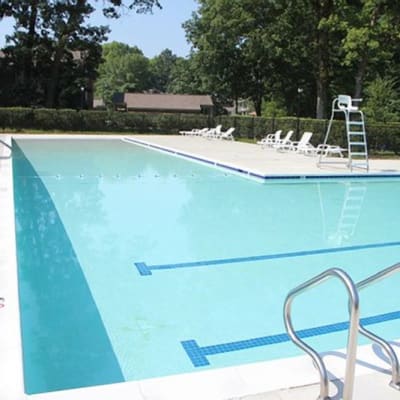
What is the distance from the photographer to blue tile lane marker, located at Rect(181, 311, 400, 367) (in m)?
3.69

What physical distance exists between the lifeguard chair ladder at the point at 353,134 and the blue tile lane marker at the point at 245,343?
28.8 ft

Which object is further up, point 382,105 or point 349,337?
point 382,105

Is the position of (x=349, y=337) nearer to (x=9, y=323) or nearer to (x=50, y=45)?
(x=9, y=323)

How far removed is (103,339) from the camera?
3914mm

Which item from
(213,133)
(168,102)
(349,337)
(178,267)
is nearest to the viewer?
(349,337)

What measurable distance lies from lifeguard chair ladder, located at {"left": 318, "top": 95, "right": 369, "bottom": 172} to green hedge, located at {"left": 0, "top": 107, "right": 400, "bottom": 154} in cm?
45

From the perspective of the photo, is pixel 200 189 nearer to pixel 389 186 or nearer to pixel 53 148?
pixel 389 186

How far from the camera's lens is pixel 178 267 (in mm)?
5684

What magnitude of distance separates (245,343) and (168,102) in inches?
1777

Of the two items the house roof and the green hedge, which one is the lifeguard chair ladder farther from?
the house roof

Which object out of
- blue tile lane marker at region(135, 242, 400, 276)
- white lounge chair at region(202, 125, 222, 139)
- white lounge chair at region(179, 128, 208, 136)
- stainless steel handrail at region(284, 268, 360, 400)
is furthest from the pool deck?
white lounge chair at region(179, 128, 208, 136)

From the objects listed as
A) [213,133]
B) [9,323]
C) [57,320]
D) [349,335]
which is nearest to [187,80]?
[213,133]

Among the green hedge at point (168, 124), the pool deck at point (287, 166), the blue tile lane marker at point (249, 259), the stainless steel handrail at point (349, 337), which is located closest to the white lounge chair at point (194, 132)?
the green hedge at point (168, 124)

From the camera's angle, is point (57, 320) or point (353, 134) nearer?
point (57, 320)
